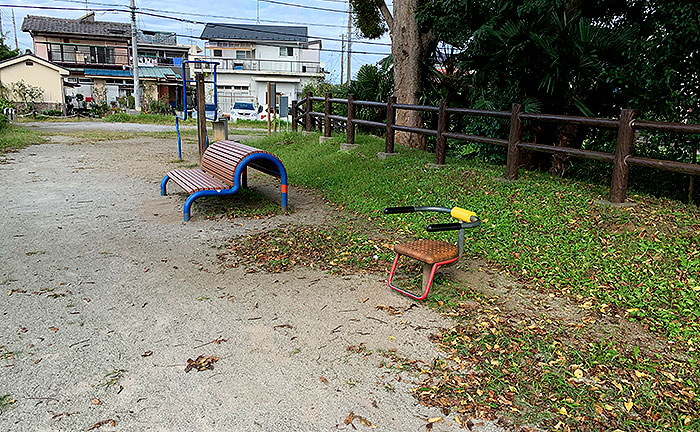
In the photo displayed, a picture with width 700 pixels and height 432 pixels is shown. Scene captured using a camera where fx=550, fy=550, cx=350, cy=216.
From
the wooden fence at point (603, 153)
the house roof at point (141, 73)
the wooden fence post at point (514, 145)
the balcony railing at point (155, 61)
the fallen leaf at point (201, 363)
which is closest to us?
the fallen leaf at point (201, 363)

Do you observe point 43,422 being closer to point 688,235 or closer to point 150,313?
point 150,313

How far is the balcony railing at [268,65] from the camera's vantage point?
50612 millimetres

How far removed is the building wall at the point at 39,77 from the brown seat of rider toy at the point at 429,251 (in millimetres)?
37966

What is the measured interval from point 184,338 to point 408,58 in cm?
957

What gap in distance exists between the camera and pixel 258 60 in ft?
167

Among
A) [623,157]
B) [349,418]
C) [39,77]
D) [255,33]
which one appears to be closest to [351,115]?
[623,157]

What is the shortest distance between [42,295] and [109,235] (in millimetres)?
1954

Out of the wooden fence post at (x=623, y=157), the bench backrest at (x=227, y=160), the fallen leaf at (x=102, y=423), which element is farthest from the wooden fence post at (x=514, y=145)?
the fallen leaf at (x=102, y=423)

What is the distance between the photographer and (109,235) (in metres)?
6.50

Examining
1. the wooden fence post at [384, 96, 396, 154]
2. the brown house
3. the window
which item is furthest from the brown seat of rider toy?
the window

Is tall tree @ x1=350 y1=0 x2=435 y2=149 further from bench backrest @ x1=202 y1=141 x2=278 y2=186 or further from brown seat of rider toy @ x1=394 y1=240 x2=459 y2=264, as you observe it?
brown seat of rider toy @ x1=394 y1=240 x2=459 y2=264

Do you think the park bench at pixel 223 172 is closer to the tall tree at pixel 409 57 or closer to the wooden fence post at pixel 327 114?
the wooden fence post at pixel 327 114

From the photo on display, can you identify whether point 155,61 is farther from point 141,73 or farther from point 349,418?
point 349,418

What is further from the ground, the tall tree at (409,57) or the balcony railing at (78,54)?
the balcony railing at (78,54)
